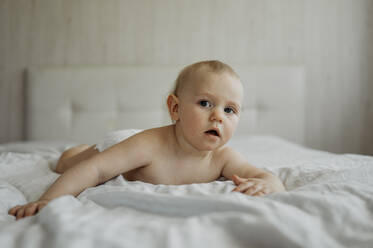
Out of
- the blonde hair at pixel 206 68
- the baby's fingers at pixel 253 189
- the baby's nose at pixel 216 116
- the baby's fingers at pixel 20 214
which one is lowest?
the baby's fingers at pixel 20 214

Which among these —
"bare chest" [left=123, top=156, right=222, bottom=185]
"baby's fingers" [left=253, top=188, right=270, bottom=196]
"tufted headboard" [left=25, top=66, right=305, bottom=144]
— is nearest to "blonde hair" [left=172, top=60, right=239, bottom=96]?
"bare chest" [left=123, top=156, right=222, bottom=185]

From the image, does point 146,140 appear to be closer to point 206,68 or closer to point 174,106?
point 174,106

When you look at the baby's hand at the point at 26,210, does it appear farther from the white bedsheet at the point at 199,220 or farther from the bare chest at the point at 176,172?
the bare chest at the point at 176,172

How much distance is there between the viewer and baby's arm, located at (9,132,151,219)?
79cm

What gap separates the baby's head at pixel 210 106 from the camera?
2.97 ft

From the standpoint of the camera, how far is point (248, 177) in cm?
96

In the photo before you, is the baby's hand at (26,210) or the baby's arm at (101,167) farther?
the baby's arm at (101,167)

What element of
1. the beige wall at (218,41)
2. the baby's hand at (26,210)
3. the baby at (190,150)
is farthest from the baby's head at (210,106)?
the beige wall at (218,41)

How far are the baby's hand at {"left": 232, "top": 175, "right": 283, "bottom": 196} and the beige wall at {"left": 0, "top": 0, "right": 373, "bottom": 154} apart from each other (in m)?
1.68

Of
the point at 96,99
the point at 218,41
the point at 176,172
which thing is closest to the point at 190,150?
the point at 176,172

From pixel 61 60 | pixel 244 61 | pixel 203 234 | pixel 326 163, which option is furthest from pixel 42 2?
pixel 203 234

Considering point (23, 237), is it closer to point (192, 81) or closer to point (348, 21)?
point (192, 81)

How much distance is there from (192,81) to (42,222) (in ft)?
1.81

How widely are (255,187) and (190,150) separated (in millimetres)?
258
